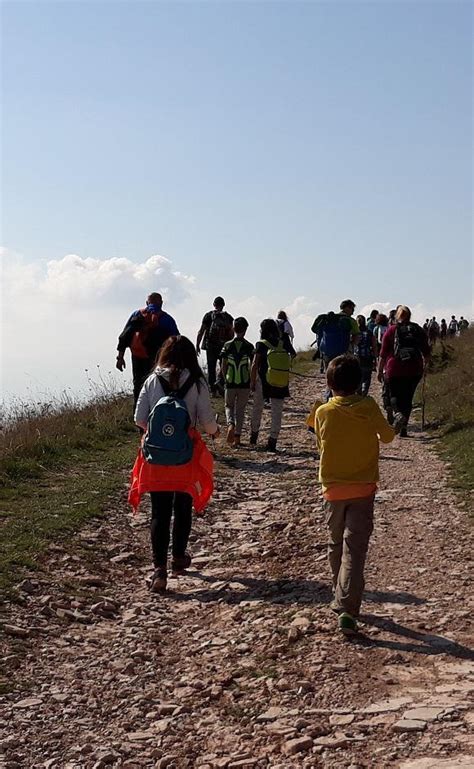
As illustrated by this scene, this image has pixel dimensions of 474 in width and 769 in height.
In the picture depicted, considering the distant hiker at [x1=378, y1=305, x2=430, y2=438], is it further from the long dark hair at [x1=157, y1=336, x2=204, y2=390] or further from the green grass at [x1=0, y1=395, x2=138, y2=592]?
the long dark hair at [x1=157, y1=336, x2=204, y2=390]

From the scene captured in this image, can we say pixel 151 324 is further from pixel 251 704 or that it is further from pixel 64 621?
pixel 251 704

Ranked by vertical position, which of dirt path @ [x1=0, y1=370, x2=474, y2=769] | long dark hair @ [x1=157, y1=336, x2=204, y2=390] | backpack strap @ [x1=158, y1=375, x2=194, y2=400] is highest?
long dark hair @ [x1=157, y1=336, x2=204, y2=390]

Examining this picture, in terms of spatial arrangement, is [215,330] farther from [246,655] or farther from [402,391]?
[246,655]

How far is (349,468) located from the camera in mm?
6105

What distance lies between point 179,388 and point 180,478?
29.9 inches

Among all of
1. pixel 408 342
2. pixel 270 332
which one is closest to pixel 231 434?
pixel 270 332

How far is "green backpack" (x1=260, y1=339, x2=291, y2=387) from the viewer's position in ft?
44.2

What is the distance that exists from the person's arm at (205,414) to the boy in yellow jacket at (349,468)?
1.51 m

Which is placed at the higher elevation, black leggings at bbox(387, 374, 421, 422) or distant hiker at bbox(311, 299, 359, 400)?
distant hiker at bbox(311, 299, 359, 400)

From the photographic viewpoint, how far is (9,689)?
5594mm

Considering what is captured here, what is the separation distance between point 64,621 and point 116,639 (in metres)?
0.56

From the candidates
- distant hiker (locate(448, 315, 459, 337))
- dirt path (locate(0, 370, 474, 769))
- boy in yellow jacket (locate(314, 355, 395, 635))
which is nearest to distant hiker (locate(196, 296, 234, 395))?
dirt path (locate(0, 370, 474, 769))

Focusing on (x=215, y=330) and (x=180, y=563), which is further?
(x=215, y=330)

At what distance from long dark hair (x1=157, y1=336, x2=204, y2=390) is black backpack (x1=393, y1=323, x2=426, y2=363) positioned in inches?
298
